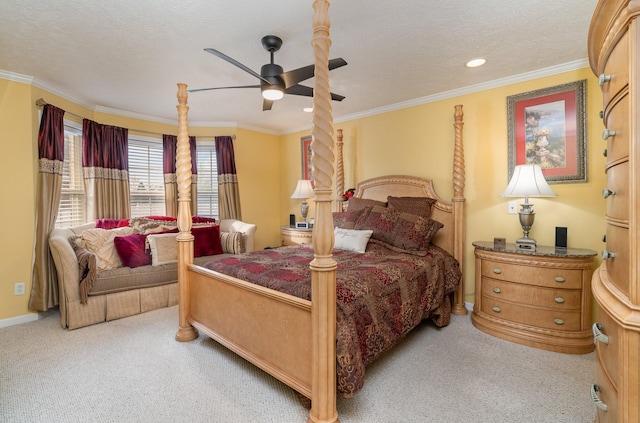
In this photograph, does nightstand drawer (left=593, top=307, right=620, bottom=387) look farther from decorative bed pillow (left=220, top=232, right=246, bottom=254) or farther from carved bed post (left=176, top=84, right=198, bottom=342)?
decorative bed pillow (left=220, top=232, right=246, bottom=254)

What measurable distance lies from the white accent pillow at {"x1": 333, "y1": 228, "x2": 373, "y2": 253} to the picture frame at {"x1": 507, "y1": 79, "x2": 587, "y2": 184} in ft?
5.41

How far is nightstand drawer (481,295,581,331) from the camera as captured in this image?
2377 mm

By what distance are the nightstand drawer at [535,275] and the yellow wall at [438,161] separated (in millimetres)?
542

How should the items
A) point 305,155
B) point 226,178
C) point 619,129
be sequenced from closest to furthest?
point 619,129 < point 226,178 < point 305,155

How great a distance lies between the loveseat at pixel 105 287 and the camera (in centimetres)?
287

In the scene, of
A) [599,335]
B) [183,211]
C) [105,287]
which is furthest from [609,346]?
[105,287]

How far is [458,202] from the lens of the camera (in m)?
3.22

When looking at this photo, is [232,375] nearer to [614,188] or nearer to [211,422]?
[211,422]

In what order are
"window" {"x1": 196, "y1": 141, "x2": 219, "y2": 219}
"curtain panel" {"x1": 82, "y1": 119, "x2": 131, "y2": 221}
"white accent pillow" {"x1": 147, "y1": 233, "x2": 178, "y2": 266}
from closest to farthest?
"white accent pillow" {"x1": 147, "y1": 233, "x2": 178, "y2": 266} → "curtain panel" {"x1": 82, "y1": 119, "x2": 131, "y2": 221} → "window" {"x1": 196, "y1": 141, "x2": 219, "y2": 219}

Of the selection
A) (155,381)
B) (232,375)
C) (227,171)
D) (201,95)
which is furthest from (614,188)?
(227,171)

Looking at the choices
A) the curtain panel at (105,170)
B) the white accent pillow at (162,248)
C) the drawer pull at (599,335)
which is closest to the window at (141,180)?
the curtain panel at (105,170)

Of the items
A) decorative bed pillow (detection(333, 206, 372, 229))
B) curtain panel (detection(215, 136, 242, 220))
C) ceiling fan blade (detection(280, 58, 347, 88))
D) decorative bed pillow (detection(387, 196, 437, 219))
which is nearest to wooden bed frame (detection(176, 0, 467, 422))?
ceiling fan blade (detection(280, 58, 347, 88))

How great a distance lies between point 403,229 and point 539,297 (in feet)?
4.12

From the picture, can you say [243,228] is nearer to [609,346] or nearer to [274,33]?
[274,33]
